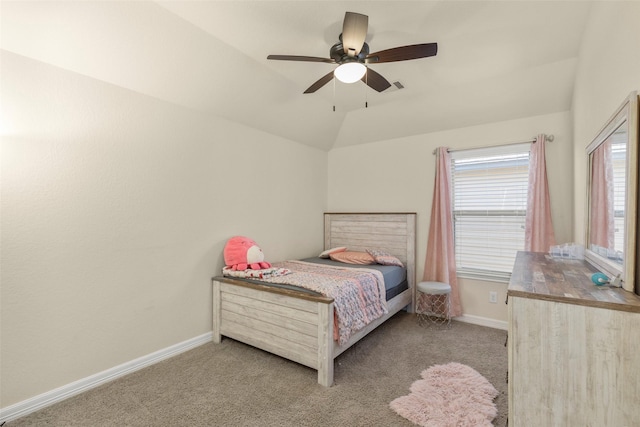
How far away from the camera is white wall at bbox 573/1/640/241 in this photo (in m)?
1.33

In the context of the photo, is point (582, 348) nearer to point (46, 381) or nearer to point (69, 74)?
point (46, 381)

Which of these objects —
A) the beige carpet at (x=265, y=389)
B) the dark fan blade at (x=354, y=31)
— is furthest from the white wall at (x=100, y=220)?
the dark fan blade at (x=354, y=31)

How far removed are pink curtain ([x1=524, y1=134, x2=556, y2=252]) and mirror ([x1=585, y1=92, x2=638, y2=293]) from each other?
3.04 feet

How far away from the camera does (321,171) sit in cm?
454

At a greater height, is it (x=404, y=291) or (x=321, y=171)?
(x=321, y=171)

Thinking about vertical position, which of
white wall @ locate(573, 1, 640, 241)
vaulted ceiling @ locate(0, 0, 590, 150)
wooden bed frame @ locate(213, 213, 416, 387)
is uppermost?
vaulted ceiling @ locate(0, 0, 590, 150)

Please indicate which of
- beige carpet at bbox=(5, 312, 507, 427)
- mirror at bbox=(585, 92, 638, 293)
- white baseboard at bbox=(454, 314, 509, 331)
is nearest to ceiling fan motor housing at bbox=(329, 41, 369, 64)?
mirror at bbox=(585, 92, 638, 293)

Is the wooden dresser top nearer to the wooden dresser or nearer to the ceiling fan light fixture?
the wooden dresser

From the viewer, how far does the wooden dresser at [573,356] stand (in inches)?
44.8

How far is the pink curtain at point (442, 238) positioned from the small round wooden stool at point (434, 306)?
40 millimetres

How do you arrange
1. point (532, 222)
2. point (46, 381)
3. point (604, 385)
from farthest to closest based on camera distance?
point (532, 222)
point (46, 381)
point (604, 385)

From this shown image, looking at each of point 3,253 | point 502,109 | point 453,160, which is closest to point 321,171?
point 453,160

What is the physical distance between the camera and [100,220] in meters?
2.25

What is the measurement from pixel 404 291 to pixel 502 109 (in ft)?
7.47
